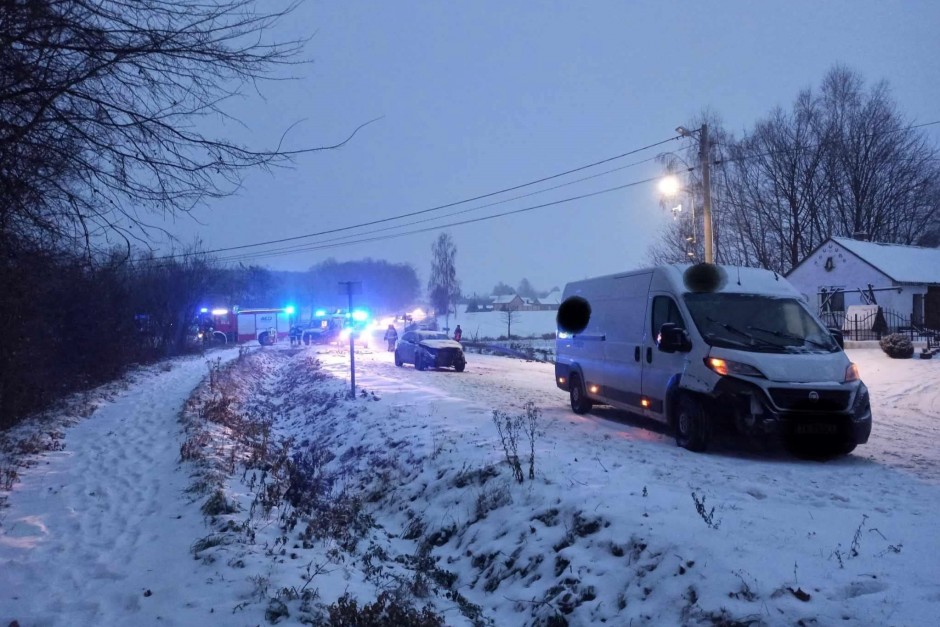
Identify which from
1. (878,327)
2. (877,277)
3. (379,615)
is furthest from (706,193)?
(877,277)

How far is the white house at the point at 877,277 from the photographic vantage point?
3428 cm

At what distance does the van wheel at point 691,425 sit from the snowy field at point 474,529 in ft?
1.06

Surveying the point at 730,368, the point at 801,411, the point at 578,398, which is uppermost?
the point at 730,368

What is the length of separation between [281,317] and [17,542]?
53.3 metres

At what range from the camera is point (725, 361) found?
806 cm

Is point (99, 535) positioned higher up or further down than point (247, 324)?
further down

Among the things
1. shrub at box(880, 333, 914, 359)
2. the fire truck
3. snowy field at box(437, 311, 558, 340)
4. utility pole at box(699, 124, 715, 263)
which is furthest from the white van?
the fire truck

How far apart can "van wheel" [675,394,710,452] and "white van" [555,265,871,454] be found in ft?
0.05

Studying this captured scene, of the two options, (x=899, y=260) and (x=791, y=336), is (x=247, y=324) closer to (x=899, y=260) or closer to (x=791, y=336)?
(x=899, y=260)

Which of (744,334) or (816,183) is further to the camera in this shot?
(816,183)

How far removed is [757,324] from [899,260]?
33.9m

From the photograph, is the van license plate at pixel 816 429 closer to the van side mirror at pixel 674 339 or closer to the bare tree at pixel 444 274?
the van side mirror at pixel 674 339

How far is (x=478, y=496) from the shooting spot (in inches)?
270

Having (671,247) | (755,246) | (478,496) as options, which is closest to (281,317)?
(671,247)
